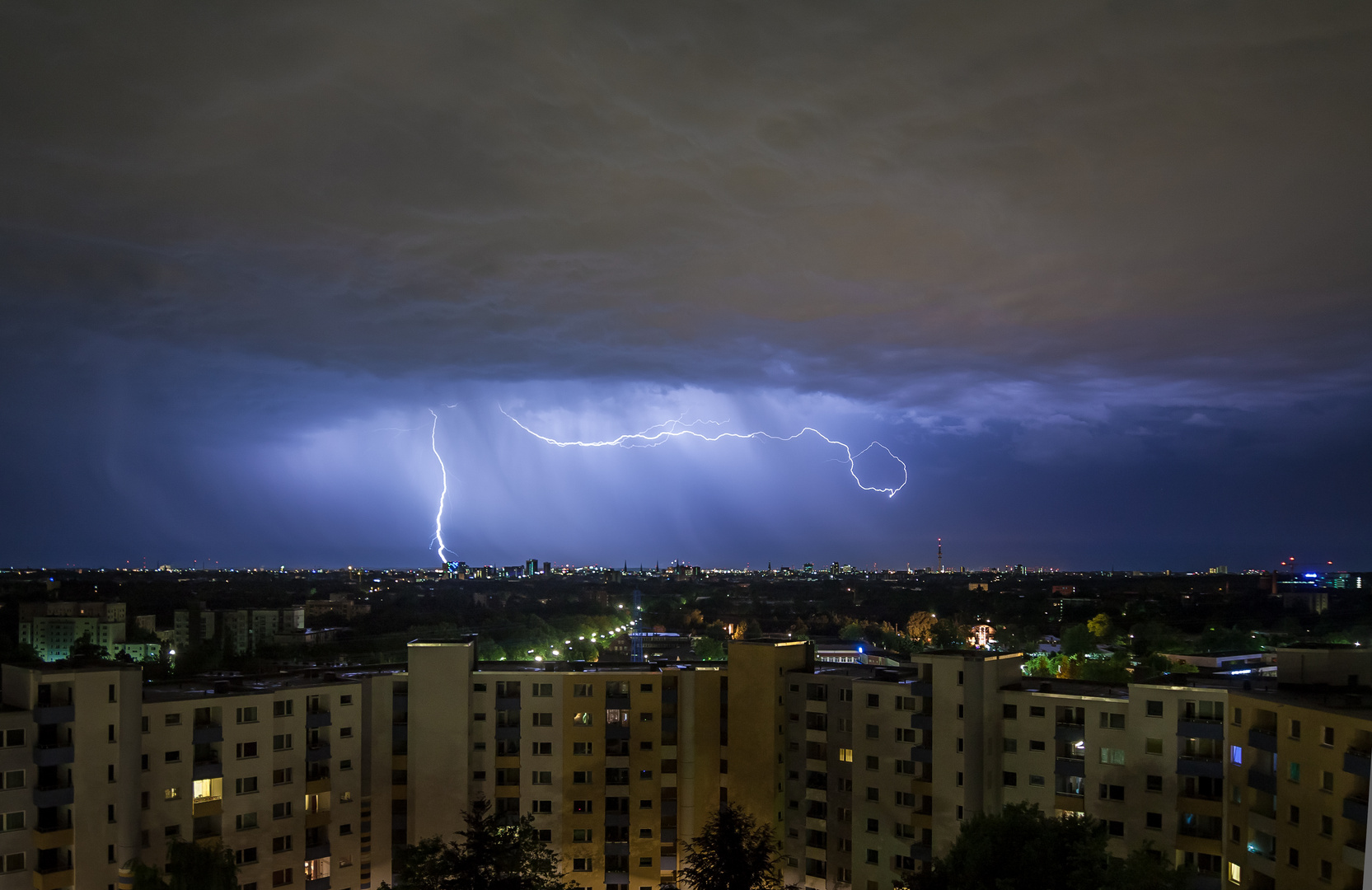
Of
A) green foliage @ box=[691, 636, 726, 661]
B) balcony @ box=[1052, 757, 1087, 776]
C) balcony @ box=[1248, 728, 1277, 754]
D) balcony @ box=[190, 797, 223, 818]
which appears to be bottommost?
green foliage @ box=[691, 636, 726, 661]

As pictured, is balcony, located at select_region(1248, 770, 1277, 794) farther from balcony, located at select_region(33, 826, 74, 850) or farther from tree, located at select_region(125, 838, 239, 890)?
balcony, located at select_region(33, 826, 74, 850)

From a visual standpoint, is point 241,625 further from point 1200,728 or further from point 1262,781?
point 1262,781

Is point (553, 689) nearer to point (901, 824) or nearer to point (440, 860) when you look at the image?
point (440, 860)

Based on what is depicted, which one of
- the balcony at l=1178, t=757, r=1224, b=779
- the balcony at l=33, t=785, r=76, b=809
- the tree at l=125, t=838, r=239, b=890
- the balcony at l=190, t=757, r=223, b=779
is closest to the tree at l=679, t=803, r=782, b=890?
the balcony at l=1178, t=757, r=1224, b=779

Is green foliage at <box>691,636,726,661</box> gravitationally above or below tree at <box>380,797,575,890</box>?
below

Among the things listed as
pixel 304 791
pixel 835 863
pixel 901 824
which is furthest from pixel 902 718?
pixel 304 791

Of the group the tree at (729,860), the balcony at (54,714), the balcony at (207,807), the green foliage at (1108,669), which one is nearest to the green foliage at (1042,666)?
the green foliage at (1108,669)
